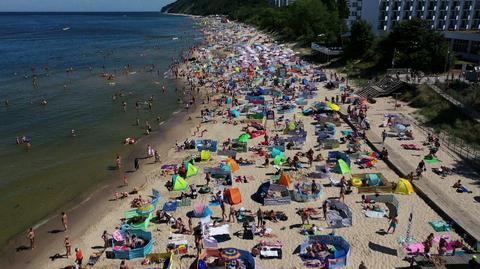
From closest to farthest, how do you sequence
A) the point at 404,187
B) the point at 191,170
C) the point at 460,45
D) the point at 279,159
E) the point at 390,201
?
the point at 390,201, the point at 404,187, the point at 191,170, the point at 279,159, the point at 460,45

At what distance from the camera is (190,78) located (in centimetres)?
5806

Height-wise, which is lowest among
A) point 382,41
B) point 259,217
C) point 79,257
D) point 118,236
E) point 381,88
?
point 79,257

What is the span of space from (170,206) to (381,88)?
28536 millimetres

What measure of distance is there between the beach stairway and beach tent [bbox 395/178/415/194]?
20.6 meters

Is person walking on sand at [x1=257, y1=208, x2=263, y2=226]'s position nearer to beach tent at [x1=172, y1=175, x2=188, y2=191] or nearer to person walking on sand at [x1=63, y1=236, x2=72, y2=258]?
beach tent at [x1=172, y1=175, x2=188, y2=191]

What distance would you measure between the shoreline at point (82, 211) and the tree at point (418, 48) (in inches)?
1043

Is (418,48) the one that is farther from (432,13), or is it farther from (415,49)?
(432,13)

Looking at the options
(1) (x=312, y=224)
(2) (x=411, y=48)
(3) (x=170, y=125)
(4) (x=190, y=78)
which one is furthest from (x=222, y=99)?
(1) (x=312, y=224)

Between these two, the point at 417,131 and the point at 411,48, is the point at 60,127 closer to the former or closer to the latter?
the point at 417,131

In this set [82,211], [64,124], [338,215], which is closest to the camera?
[338,215]

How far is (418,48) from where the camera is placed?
4734 cm

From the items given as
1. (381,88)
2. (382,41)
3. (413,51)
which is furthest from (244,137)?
(382,41)

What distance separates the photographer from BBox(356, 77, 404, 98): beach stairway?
42.4m

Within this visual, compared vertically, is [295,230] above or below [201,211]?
below
